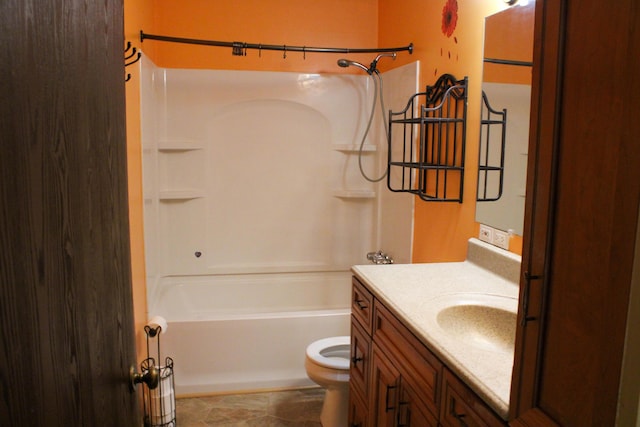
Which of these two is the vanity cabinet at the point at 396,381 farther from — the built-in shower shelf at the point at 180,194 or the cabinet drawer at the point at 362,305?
the built-in shower shelf at the point at 180,194

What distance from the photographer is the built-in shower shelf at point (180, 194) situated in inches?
138

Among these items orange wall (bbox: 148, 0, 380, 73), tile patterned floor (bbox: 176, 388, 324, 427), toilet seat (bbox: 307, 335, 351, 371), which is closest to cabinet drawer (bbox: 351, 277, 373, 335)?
toilet seat (bbox: 307, 335, 351, 371)

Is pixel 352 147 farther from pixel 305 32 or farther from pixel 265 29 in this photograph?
pixel 265 29

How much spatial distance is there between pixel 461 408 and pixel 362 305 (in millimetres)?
862

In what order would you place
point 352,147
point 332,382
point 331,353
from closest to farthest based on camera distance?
point 332,382 < point 331,353 < point 352,147

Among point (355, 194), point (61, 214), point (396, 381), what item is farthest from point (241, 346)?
point (61, 214)

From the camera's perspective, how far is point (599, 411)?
0.77 meters

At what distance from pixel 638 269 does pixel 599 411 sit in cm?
24

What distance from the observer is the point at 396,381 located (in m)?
1.70

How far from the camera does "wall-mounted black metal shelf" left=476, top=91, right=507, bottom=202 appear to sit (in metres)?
2.13

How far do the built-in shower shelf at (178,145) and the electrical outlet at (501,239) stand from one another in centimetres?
219

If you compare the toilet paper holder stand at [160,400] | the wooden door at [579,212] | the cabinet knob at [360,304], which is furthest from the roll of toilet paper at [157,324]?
the wooden door at [579,212]

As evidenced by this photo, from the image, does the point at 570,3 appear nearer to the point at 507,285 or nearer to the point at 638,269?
the point at 638,269

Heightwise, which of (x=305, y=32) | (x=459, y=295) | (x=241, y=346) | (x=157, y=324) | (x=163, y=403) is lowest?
(x=163, y=403)
